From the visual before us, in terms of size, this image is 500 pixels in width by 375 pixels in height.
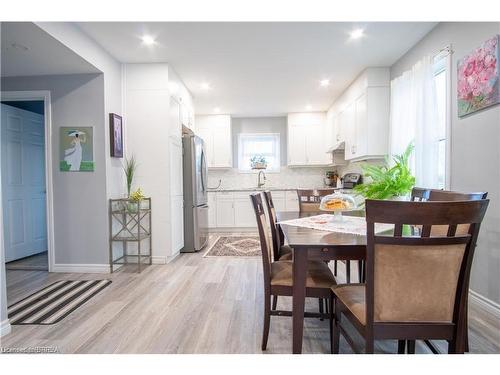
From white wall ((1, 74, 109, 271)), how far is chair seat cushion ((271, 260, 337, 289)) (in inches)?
89.0

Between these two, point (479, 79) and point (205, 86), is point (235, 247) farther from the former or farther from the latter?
point (479, 79)

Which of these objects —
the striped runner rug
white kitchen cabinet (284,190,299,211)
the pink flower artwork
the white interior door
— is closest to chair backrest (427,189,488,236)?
the pink flower artwork

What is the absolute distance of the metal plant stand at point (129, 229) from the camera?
306 centimetres

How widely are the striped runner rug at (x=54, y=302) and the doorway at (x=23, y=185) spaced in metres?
0.88

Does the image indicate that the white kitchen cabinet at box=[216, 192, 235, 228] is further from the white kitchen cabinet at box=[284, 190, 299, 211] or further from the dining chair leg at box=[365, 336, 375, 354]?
the dining chair leg at box=[365, 336, 375, 354]

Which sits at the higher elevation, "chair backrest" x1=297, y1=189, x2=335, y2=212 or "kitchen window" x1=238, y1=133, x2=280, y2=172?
"kitchen window" x1=238, y1=133, x2=280, y2=172

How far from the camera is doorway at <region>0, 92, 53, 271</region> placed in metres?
3.53

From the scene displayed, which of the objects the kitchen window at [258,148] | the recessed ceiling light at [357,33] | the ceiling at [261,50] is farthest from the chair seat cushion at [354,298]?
the kitchen window at [258,148]

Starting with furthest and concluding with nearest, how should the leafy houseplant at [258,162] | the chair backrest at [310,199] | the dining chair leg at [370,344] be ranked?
the leafy houseplant at [258,162], the chair backrest at [310,199], the dining chair leg at [370,344]

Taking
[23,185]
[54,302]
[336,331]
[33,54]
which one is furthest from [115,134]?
[336,331]

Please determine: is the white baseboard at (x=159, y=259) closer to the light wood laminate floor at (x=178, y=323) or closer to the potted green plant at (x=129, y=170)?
the light wood laminate floor at (x=178, y=323)
